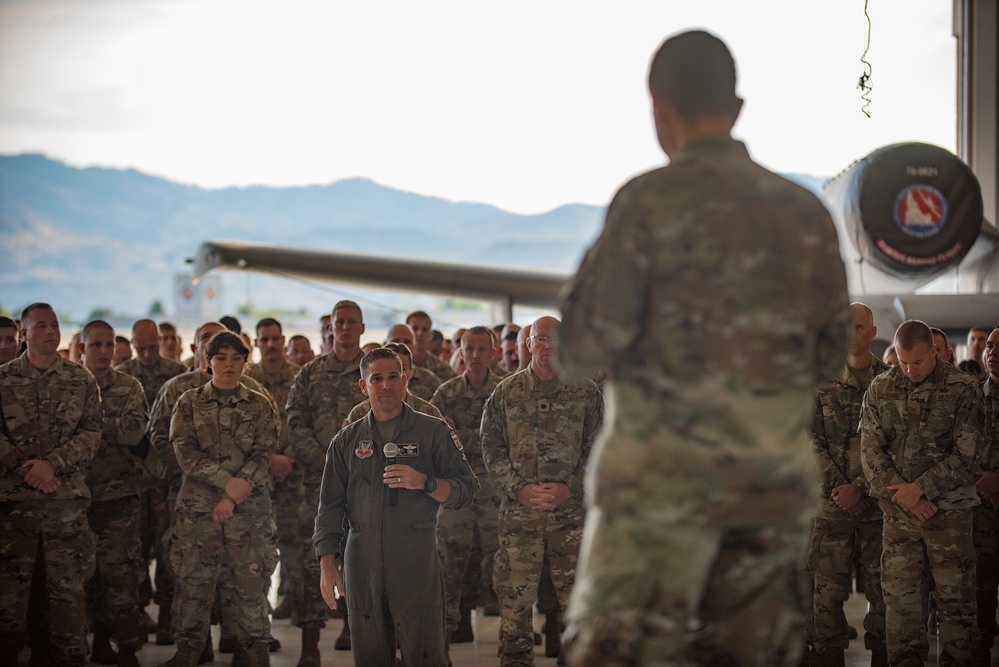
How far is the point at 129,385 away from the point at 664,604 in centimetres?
530

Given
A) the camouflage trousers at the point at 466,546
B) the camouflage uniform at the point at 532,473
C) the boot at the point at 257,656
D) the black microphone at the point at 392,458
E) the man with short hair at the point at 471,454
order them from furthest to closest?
Answer: the man with short hair at the point at 471,454
the camouflage trousers at the point at 466,546
the boot at the point at 257,656
the camouflage uniform at the point at 532,473
the black microphone at the point at 392,458

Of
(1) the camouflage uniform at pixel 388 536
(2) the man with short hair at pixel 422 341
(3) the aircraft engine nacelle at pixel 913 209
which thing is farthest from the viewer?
(3) the aircraft engine nacelle at pixel 913 209

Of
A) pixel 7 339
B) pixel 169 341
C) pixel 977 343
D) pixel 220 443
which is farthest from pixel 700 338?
pixel 169 341

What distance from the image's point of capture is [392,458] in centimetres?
493

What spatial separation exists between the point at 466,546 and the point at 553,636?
0.83 meters

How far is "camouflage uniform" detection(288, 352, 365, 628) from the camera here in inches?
276

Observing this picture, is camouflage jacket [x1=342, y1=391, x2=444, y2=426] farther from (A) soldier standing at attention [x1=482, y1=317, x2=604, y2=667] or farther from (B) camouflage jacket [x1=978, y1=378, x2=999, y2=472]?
(B) camouflage jacket [x1=978, y1=378, x2=999, y2=472]

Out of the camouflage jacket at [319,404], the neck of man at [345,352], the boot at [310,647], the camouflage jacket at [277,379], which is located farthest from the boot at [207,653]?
the neck of man at [345,352]

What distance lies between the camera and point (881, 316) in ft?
31.7

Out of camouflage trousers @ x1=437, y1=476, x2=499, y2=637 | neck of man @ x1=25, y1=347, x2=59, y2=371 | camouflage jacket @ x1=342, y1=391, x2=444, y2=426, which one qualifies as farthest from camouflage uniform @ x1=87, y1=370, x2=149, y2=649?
camouflage trousers @ x1=437, y1=476, x2=499, y2=637

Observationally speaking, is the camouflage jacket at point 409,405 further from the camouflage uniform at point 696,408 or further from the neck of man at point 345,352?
the camouflage uniform at point 696,408

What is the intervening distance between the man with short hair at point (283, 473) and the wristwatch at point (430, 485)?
222 cm

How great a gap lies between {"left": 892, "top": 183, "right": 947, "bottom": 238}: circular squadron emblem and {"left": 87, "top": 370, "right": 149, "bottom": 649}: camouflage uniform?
23.1ft

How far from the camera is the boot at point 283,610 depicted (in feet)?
26.4
